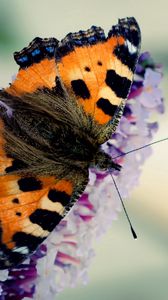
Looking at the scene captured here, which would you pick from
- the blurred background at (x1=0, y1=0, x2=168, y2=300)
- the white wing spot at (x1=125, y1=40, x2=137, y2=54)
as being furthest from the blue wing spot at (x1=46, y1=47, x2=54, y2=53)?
the blurred background at (x1=0, y1=0, x2=168, y2=300)

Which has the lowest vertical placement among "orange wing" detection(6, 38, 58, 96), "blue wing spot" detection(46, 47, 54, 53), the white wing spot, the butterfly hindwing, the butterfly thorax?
the butterfly hindwing

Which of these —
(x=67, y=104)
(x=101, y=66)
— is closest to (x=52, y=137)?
(x=67, y=104)

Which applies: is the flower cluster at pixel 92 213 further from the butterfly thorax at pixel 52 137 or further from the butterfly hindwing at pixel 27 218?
the butterfly hindwing at pixel 27 218

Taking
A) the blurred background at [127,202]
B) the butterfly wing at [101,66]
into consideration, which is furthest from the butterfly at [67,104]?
the blurred background at [127,202]

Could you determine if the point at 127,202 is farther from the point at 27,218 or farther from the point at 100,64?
the point at 27,218

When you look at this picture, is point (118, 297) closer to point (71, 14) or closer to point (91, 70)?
point (71, 14)

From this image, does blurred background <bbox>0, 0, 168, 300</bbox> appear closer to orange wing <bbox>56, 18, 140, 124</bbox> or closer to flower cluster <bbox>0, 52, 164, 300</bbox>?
flower cluster <bbox>0, 52, 164, 300</bbox>
